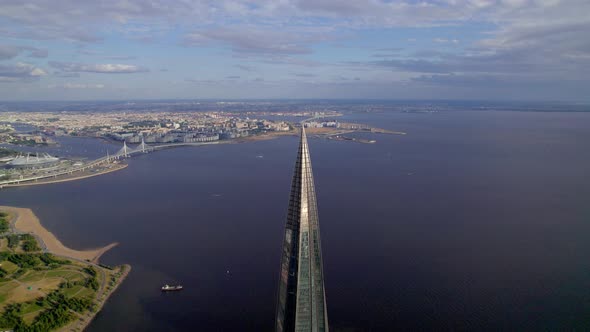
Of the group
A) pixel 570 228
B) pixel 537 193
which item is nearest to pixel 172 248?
pixel 570 228

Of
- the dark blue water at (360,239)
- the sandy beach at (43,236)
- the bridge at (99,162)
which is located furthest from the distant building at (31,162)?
the sandy beach at (43,236)

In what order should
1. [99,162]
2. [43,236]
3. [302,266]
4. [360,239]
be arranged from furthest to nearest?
[99,162] < [43,236] < [360,239] < [302,266]

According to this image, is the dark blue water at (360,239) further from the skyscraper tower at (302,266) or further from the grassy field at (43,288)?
the skyscraper tower at (302,266)

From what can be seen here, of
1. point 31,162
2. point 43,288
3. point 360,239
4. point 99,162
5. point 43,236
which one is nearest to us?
point 43,288

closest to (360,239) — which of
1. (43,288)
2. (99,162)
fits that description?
(43,288)

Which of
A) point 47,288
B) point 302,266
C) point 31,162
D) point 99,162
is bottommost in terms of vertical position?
point 47,288

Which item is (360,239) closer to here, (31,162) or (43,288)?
(43,288)

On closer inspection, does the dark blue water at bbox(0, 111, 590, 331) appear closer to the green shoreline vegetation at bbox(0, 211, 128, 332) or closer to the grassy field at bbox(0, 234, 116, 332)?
the green shoreline vegetation at bbox(0, 211, 128, 332)
